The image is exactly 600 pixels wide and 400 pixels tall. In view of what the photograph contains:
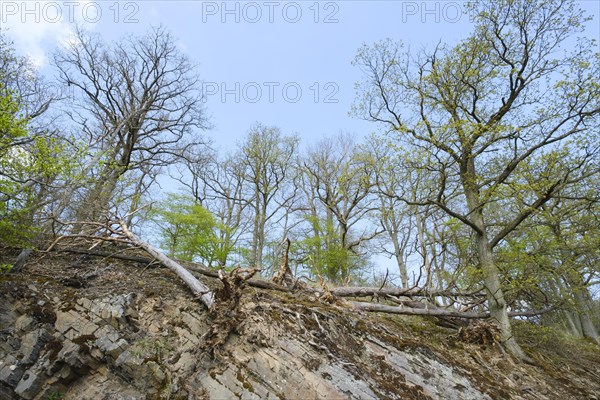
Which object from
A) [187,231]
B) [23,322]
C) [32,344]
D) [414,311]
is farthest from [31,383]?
[187,231]

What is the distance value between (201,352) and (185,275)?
2.00 metres

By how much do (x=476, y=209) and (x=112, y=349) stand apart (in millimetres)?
8072

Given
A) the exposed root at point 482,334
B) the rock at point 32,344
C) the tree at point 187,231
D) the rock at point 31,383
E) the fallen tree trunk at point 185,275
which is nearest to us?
the rock at point 31,383

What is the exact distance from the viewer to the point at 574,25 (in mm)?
7699

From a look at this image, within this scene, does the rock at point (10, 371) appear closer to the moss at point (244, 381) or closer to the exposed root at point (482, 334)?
the moss at point (244, 381)

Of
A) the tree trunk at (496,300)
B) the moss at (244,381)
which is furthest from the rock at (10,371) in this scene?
the tree trunk at (496,300)

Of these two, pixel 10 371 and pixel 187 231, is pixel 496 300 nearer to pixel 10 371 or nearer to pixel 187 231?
pixel 10 371

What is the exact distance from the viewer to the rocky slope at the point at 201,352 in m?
3.75

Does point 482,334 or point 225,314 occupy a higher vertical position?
point 482,334

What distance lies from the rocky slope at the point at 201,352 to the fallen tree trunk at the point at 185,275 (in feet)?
0.61

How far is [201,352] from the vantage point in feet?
13.0

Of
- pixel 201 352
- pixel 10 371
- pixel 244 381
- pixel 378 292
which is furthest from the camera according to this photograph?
pixel 378 292

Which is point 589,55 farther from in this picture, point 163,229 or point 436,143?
point 163,229

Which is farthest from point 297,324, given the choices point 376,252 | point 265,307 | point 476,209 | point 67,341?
point 376,252
